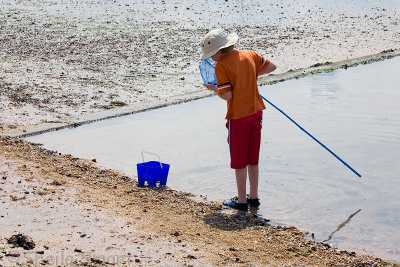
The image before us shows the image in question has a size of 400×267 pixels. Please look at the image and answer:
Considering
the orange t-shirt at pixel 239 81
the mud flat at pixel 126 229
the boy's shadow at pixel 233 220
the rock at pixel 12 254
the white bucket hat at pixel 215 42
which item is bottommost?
the boy's shadow at pixel 233 220

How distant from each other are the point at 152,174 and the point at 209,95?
12.5 feet

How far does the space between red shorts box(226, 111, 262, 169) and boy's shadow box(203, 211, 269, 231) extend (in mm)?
405

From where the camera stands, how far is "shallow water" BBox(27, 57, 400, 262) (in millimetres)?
5777

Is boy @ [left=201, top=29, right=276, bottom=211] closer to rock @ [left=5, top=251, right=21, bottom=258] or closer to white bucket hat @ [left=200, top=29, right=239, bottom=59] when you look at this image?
white bucket hat @ [left=200, top=29, right=239, bottom=59]

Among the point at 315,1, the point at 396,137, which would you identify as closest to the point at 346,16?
the point at 315,1

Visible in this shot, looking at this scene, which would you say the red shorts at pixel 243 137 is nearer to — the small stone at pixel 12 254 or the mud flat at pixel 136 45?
the small stone at pixel 12 254

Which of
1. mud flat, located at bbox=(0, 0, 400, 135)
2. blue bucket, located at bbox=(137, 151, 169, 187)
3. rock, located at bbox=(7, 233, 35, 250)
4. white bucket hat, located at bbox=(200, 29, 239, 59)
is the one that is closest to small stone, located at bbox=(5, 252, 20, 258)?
rock, located at bbox=(7, 233, 35, 250)

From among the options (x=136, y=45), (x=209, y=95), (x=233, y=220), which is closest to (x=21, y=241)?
(x=233, y=220)

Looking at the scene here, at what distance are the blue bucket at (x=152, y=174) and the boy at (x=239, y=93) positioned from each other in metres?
0.85

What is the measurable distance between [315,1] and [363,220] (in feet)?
45.4

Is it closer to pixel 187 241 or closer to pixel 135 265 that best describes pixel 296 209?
pixel 187 241

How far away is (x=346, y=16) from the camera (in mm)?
16547

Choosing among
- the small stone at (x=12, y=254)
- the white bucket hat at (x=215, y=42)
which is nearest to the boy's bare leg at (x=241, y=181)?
the white bucket hat at (x=215, y=42)

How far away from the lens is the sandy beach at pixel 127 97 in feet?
16.1
